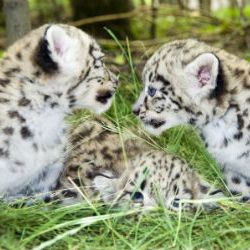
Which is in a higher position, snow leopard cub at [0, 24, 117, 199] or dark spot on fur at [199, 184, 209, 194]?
snow leopard cub at [0, 24, 117, 199]

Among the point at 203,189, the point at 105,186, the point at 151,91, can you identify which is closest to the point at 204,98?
the point at 151,91

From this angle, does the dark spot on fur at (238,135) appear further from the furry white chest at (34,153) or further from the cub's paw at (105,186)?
the furry white chest at (34,153)

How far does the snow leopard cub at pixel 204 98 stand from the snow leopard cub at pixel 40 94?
20.7 inches

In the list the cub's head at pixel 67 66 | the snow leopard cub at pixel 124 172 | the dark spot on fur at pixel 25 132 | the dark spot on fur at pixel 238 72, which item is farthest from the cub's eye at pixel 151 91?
the dark spot on fur at pixel 25 132

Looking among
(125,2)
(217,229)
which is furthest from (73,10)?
(217,229)

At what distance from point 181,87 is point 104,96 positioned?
0.63 metres

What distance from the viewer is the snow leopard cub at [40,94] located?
554cm

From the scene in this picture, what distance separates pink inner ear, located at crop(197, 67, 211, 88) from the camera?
575 centimetres

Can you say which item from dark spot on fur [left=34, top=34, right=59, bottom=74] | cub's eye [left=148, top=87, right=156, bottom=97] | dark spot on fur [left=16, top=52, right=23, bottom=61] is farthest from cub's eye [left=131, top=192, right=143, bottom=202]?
dark spot on fur [left=16, top=52, right=23, bottom=61]

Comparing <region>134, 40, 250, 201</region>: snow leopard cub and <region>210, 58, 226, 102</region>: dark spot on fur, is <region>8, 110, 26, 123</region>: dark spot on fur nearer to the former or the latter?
<region>134, 40, 250, 201</region>: snow leopard cub

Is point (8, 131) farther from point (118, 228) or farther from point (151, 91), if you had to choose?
point (151, 91)

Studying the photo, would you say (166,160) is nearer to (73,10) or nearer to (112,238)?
(112,238)

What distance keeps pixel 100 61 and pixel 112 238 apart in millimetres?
1518

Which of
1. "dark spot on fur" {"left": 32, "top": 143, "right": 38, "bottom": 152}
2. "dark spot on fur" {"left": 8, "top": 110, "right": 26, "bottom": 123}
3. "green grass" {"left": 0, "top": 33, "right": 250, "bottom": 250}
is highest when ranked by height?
"dark spot on fur" {"left": 8, "top": 110, "right": 26, "bottom": 123}
